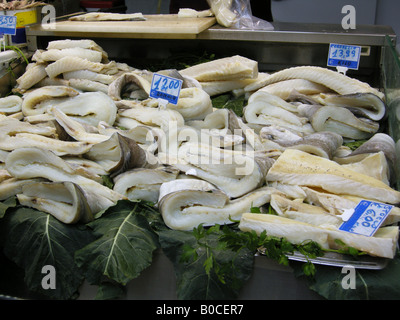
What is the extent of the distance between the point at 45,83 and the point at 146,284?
1.98 meters

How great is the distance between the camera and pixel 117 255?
66.5 inches

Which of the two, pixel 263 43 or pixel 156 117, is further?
pixel 263 43

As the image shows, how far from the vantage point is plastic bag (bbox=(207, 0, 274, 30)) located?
12.0 feet

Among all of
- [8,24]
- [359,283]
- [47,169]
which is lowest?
Answer: [359,283]

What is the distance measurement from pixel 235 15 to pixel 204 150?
6.33 feet

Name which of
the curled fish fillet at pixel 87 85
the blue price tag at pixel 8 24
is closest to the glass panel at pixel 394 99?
the curled fish fillet at pixel 87 85

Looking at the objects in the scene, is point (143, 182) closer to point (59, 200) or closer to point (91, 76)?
point (59, 200)

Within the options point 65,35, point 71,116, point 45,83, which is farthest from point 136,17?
point 71,116

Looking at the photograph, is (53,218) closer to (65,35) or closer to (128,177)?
(128,177)

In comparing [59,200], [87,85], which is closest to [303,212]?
[59,200]

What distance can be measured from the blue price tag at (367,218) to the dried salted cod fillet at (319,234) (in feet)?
0.11

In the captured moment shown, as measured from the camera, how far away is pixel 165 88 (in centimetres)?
257

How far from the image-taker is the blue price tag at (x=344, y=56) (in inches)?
123

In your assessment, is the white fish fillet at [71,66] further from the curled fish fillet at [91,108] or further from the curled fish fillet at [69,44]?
the curled fish fillet at [91,108]
